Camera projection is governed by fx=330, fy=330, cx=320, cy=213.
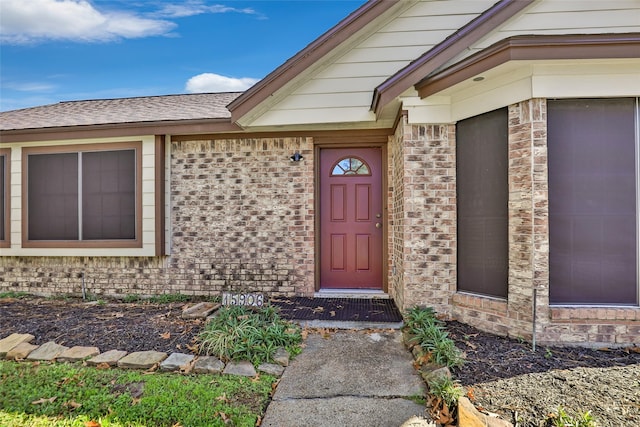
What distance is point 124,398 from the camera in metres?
2.47

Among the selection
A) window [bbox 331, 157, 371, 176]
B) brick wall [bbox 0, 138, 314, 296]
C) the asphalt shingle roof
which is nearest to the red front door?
window [bbox 331, 157, 371, 176]

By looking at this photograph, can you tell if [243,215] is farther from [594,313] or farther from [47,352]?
[594,313]

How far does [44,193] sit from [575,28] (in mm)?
7888

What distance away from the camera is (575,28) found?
3.68 meters

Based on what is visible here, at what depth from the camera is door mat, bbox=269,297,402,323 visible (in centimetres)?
415

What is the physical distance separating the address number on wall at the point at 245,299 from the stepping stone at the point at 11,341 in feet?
6.62

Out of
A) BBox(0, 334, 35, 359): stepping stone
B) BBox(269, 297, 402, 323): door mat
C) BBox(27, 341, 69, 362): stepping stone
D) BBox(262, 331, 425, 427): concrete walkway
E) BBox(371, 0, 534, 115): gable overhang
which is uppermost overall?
BBox(371, 0, 534, 115): gable overhang

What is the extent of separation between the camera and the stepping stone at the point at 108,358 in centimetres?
304

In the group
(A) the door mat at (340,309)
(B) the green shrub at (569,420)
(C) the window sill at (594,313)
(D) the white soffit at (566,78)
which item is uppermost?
(D) the white soffit at (566,78)

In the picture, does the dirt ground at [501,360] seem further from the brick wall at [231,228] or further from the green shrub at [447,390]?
the brick wall at [231,228]

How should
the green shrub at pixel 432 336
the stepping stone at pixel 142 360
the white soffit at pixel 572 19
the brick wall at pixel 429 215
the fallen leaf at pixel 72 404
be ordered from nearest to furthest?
the fallen leaf at pixel 72 404, the green shrub at pixel 432 336, the stepping stone at pixel 142 360, the white soffit at pixel 572 19, the brick wall at pixel 429 215

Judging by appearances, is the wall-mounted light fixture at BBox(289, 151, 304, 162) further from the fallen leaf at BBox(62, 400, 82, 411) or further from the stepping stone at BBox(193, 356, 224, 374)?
the fallen leaf at BBox(62, 400, 82, 411)

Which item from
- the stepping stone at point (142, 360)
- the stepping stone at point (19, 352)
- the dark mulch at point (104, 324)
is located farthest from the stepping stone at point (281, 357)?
the stepping stone at point (19, 352)

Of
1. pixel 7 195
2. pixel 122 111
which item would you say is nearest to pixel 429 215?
pixel 122 111
